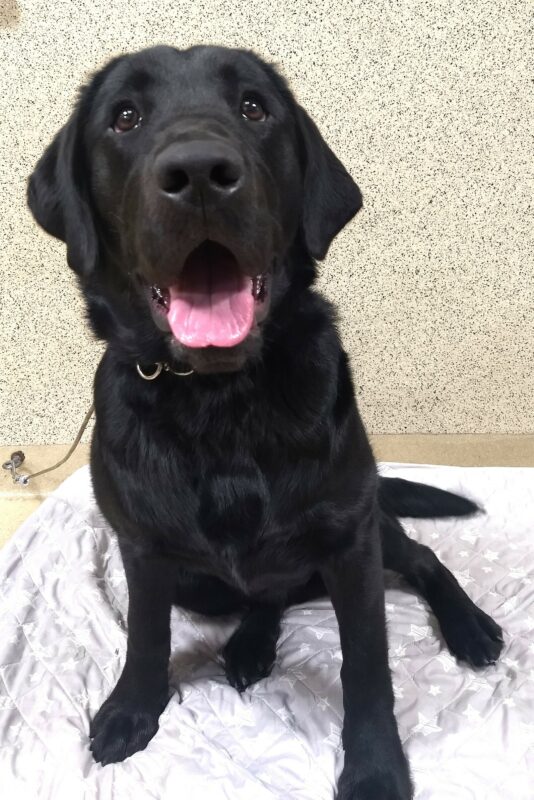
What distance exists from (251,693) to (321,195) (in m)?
0.81

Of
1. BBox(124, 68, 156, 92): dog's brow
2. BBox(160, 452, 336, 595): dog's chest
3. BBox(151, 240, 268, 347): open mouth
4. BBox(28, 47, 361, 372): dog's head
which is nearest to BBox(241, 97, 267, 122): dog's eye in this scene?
BBox(28, 47, 361, 372): dog's head

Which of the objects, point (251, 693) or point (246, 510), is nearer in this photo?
point (246, 510)

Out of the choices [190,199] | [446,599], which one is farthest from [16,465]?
[190,199]

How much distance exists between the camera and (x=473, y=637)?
3.62 ft

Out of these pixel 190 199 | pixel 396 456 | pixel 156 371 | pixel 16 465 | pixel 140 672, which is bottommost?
pixel 16 465

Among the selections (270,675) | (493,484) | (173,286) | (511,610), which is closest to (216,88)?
(173,286)

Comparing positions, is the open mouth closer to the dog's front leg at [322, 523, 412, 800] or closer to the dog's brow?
the dog's brow

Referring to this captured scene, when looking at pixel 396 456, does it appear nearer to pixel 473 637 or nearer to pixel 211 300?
pixel 473 637

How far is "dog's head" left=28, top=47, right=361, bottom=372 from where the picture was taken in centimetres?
65

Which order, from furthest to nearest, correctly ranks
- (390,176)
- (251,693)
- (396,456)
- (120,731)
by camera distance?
(396,456)
(390,176)
(251,693)
(120,731)

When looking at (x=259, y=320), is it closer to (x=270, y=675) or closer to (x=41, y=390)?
(x=270, y=675)

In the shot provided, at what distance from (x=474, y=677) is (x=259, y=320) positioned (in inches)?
28.8

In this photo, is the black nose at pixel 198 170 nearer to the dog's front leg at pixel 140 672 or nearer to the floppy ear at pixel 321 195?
the floppy ear at pixel 321 195

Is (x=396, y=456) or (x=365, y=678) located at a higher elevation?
(x=365, y=678)
